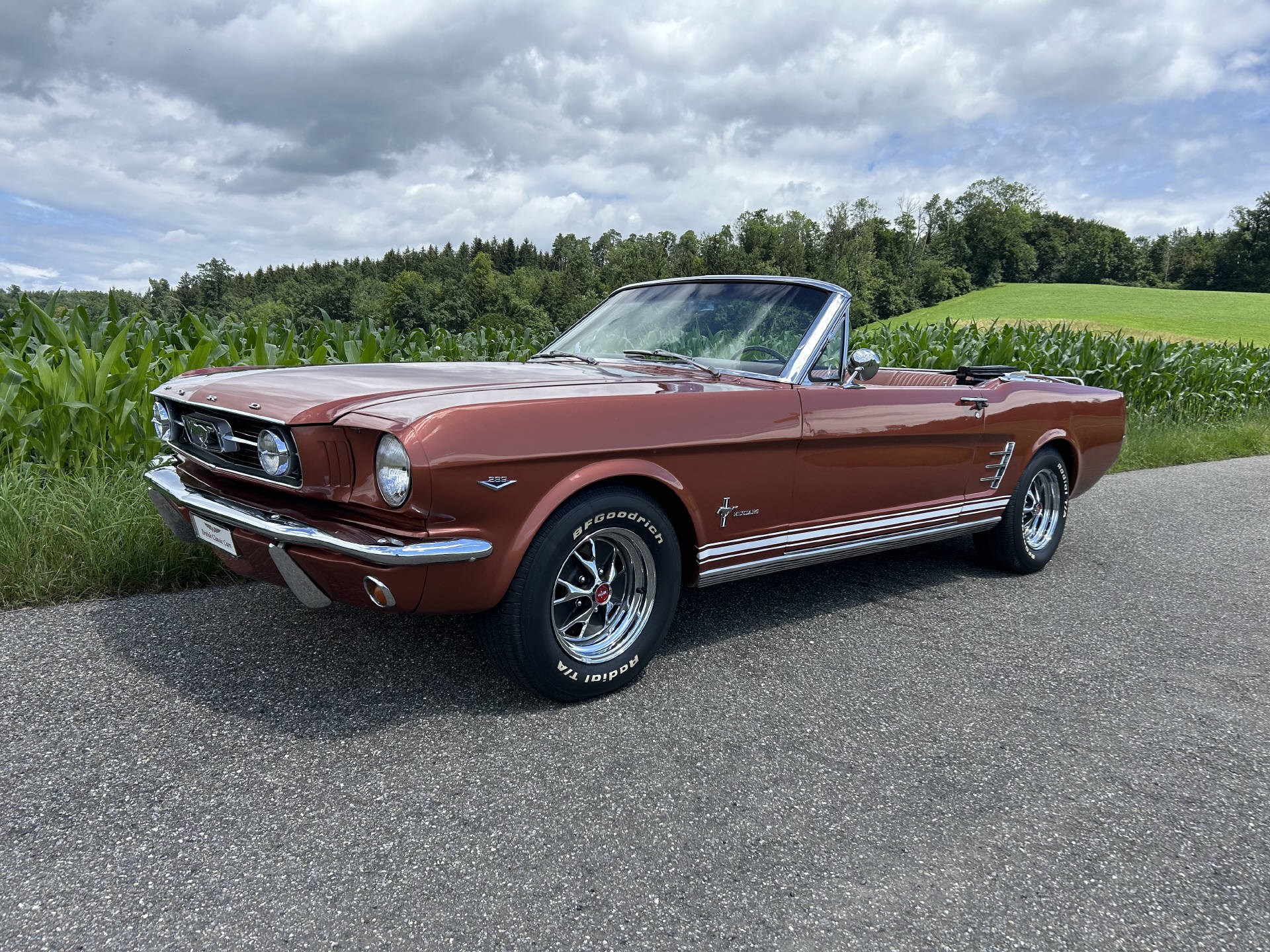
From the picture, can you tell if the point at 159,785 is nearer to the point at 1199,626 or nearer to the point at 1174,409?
the point at 1199,626

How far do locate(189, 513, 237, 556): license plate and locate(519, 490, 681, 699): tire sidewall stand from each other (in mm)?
914

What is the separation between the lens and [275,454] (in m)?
2.56

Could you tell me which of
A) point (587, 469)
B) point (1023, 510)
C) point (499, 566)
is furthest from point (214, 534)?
point (1023, 510)

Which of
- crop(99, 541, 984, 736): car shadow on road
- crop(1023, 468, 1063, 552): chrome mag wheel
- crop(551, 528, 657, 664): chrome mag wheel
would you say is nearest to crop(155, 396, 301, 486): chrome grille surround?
crop(99, 541, 984, 736): car shadow on road

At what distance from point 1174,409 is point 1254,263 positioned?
84.4 m

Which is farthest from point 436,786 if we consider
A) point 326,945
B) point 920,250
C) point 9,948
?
point 920,250

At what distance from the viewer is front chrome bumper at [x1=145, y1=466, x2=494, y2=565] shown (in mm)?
2314

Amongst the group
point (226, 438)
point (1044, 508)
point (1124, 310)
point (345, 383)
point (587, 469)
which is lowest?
point (1044, 508)

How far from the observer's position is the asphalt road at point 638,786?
183 cm

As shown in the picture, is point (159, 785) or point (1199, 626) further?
point (1199, 626)

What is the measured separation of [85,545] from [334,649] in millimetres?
1404

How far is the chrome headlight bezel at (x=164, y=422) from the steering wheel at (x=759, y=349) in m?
2.09

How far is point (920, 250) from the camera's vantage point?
7500 centimetres

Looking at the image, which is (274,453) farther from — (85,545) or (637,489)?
(85,545)
